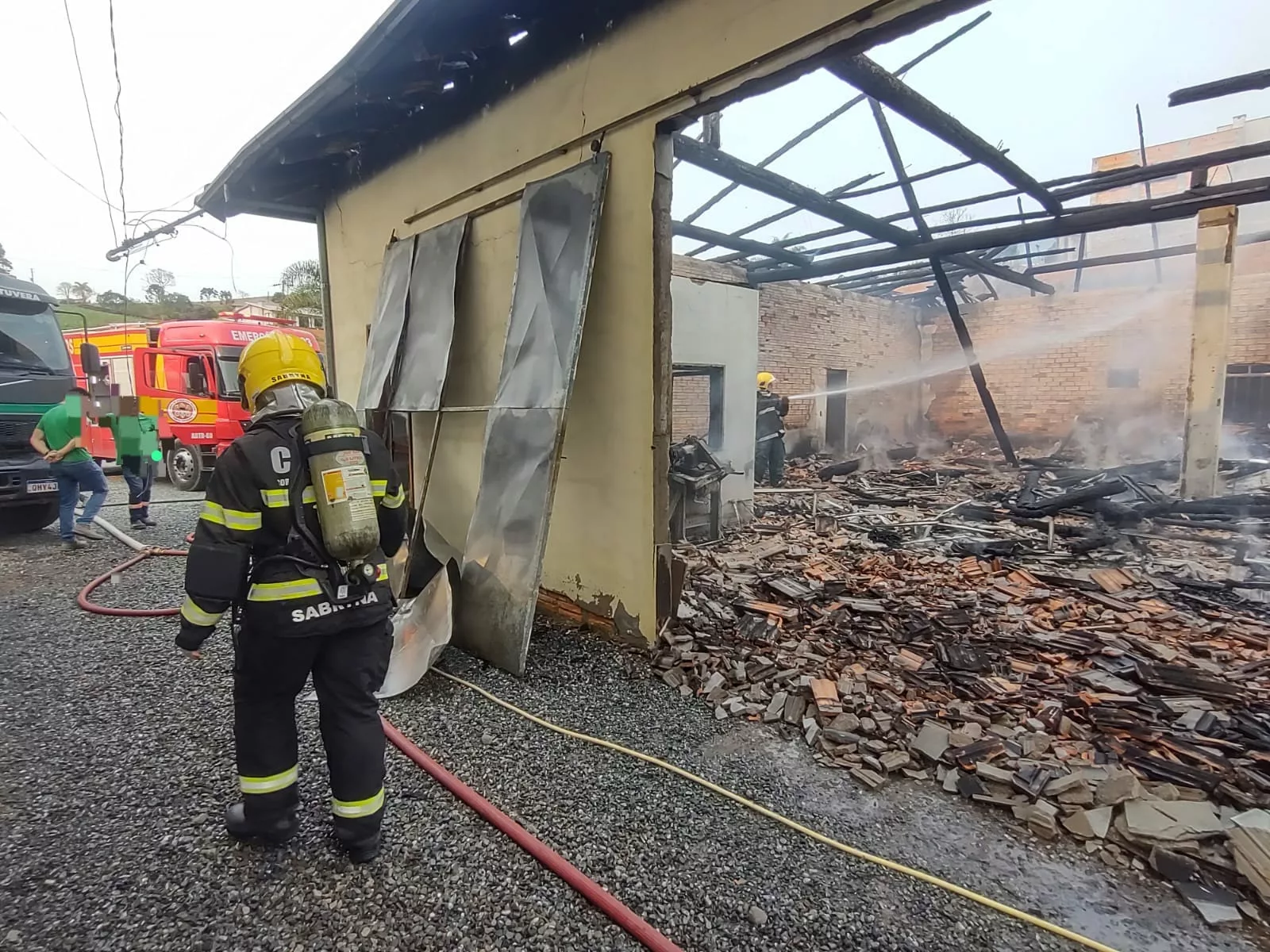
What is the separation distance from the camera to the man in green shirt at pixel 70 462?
251 inches

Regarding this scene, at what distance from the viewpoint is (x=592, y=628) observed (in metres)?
4.31

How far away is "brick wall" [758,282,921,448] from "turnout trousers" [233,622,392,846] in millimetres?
11056

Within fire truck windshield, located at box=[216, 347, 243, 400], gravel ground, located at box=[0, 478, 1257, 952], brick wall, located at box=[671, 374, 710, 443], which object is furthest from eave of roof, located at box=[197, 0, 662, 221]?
brick wall, located at box=[671, 374, 710, 443]

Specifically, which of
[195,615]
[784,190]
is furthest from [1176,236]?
[195,615]

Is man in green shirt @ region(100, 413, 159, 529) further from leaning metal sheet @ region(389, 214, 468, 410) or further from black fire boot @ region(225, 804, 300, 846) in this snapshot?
black fire boot @ region(225, 804, 300, 846)

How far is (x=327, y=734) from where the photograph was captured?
221cm

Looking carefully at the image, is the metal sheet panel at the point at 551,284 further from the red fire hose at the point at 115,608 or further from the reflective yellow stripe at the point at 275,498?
the red fire hose at the point at 115,608

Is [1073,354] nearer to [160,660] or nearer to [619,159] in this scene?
[619,159]

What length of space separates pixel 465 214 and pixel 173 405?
8.83m

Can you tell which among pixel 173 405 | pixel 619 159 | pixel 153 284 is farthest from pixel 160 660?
pixel 153 284

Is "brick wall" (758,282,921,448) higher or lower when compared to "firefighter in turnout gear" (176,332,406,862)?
higher

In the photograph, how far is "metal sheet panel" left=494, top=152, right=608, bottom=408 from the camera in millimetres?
3842

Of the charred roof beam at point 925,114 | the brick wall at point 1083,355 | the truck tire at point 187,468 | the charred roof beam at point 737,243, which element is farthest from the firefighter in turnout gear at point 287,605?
the brick wall at point 1083,355

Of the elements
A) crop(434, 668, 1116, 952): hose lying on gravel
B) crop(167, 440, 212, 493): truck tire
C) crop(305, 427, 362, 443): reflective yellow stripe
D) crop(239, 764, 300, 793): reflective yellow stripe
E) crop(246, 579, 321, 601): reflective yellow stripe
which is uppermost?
crop(305, 427, 362, 443): reflective yellow stripe
